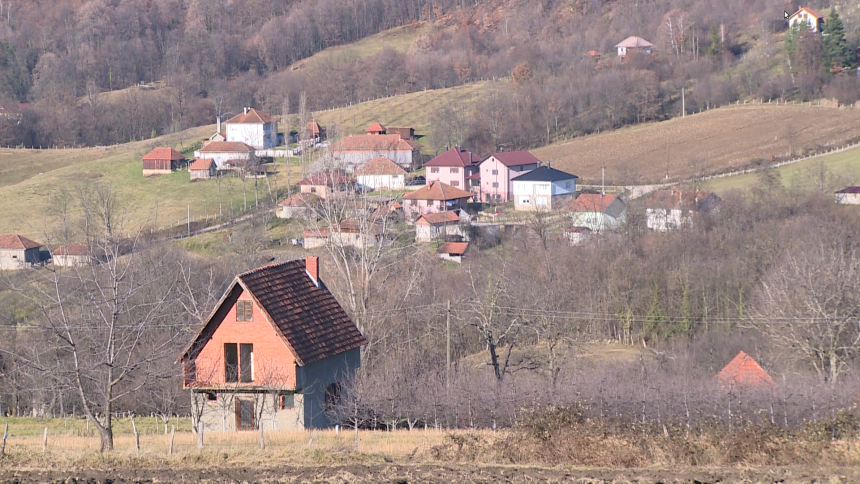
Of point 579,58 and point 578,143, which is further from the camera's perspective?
point 579,58

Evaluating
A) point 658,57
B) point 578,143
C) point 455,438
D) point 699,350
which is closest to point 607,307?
point 699,350

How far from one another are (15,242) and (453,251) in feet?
70.5

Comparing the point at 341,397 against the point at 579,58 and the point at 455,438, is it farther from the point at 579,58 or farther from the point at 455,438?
the point at 579,58

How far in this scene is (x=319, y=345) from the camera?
62.9 feet

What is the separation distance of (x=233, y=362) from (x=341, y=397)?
215cm

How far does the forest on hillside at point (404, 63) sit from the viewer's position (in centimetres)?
7475

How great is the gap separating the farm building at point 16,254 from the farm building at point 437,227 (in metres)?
18.2

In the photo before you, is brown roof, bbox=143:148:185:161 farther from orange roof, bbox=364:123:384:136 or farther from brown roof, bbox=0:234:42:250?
brown roof, bbox=0:234:42:250

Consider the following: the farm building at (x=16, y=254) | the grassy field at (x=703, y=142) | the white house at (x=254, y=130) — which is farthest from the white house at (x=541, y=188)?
the farm building at (x=16, y=254)

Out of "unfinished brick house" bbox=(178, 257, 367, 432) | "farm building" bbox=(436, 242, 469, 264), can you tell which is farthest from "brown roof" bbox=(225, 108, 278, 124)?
"unfinished brick house" bbox=(178, 257, 367, 432)

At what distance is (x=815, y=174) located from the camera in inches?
1932

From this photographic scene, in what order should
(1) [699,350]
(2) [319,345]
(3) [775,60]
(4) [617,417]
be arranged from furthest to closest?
(3) [775,60] < (1) [699,350] < (2) [319,345] < (4) [617,417]

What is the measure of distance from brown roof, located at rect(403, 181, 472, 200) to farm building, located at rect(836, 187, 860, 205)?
61.2 feet

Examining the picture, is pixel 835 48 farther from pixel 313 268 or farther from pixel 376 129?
pixel 313 268
